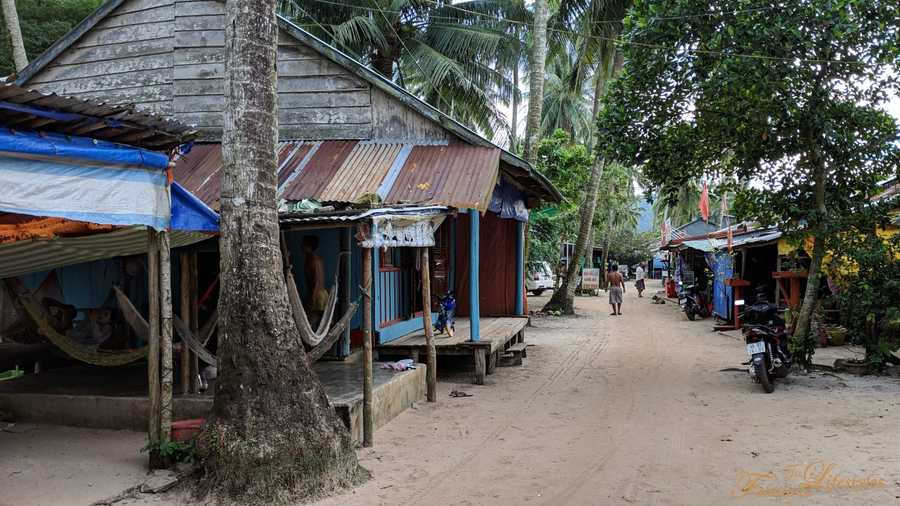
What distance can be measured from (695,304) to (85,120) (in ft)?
58.9

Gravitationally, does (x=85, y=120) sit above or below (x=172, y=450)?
above

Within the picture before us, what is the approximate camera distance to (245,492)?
4660mm

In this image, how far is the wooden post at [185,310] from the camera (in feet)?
21.3

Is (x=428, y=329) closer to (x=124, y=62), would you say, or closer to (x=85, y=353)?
(x=85, y=353)

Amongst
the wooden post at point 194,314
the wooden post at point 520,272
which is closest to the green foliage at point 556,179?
the wooden post at point 520,272

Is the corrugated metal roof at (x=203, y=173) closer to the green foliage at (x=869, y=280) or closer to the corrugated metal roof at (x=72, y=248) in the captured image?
the corrugated metal roof at (x=72, y=248)

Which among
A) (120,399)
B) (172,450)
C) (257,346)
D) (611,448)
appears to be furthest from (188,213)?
(611,448)

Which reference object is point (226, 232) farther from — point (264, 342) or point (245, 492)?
point (245, 492)

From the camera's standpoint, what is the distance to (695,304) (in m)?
19.8

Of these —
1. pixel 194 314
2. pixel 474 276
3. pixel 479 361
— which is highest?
pixel 474 276

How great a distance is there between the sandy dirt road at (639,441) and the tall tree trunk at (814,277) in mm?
450

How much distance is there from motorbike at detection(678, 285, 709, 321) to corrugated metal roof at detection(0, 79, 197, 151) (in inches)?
676

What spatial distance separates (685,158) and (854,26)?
2731 mm

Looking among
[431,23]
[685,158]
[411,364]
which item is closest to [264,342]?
[411,364]
